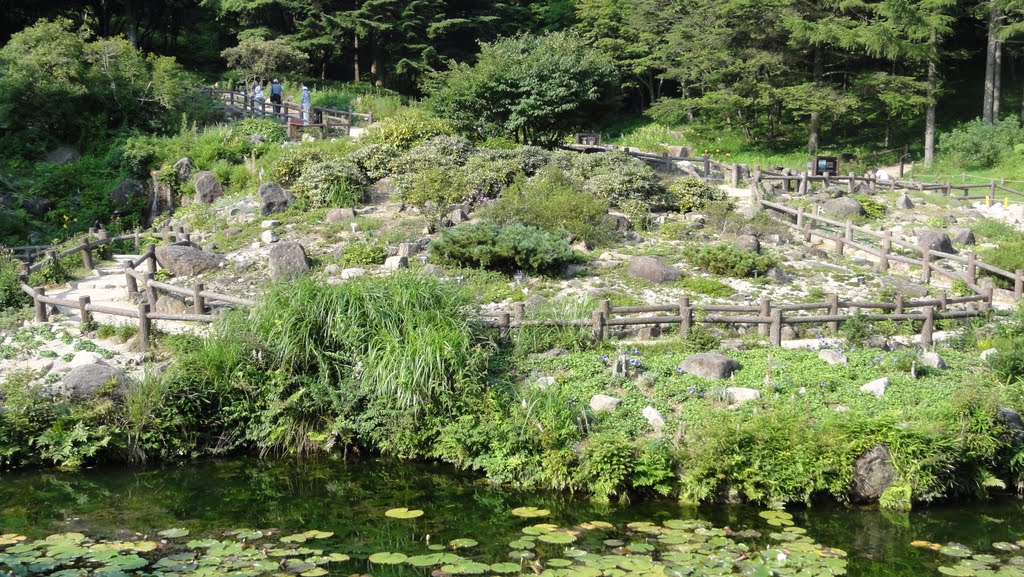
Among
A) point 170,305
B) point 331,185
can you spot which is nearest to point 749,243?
point 331,185

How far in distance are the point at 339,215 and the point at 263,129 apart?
770 centimetres

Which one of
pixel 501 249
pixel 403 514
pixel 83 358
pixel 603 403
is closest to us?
pixel 403 514

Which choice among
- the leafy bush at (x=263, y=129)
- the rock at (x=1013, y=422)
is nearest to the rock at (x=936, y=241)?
the rock at (x=1013, y=422)

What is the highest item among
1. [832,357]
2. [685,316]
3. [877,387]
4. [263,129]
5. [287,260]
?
[263,129]

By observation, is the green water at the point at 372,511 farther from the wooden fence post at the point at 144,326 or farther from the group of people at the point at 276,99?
the group of people at the point at 276,99

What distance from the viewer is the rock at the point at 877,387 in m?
10.4

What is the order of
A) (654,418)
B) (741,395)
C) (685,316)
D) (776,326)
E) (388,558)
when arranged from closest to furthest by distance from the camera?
(388,558)
(654,418)
(741,395)
(776,326)
(685,316)

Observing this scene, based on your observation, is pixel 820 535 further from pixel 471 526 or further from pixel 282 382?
pixel 282 382

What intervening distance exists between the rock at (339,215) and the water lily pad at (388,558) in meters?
12.2

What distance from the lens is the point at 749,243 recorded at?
17.2 m

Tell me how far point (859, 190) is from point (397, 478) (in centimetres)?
1955

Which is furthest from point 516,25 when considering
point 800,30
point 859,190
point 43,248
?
point 43,248

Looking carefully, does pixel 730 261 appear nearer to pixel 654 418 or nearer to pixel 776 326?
pixel 776 326

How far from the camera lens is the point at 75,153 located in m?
24.5
